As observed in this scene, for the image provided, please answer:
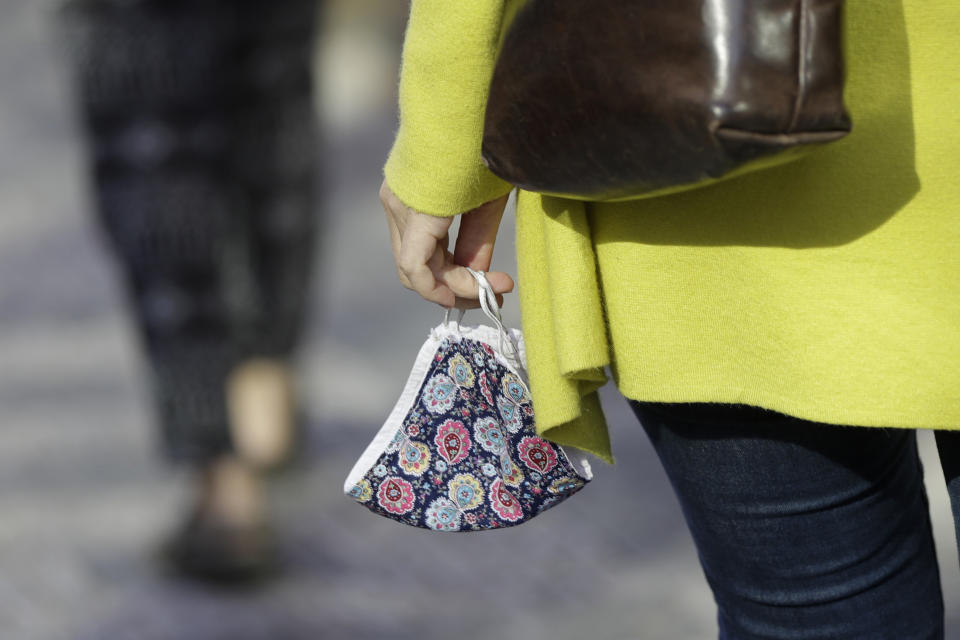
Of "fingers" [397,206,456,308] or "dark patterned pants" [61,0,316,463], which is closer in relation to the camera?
"fingers" [397,206,456,308]

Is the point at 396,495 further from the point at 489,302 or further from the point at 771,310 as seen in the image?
the point at 771,310

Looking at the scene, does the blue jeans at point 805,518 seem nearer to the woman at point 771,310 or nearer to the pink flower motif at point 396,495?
the woman at point 771,310

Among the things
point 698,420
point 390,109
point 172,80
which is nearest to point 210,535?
point 172,80

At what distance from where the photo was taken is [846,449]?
1.27 metres

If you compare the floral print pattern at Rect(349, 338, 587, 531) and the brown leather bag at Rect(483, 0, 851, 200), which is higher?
the brown leather bag at Rect(483, 0, 851, 200)

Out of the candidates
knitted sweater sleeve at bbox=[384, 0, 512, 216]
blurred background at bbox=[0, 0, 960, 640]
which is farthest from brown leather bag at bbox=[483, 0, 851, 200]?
blurred background at bbox=[0, 0, 960, 640]

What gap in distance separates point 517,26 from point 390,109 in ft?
19.5

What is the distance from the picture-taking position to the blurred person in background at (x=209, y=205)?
287 centimetres

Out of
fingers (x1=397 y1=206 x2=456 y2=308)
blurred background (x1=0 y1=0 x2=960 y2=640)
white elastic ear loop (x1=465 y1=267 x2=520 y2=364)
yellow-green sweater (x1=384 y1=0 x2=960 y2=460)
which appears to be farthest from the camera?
blurred background (x1=0 y1=0 x2=960 y2=640)

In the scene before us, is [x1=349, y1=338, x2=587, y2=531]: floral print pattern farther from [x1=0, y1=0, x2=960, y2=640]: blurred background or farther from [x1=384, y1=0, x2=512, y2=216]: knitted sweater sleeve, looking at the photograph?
[x1=0, y1=0, x2=960, y2=640]: blurred background

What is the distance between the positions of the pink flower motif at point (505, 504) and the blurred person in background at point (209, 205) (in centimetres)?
165

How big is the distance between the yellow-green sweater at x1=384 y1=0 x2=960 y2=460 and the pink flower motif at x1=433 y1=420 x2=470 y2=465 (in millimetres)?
187

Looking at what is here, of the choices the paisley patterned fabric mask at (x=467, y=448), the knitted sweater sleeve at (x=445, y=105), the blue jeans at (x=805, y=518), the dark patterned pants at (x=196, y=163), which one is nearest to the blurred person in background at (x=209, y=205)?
the dark patterned pants at (x=196, y=163)

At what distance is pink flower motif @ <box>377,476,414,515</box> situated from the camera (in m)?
1.48
